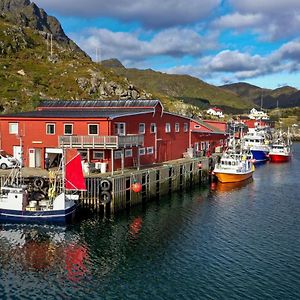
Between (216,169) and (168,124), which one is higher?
(168,124)

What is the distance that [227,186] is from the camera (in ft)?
213

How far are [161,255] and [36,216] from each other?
1328 cm

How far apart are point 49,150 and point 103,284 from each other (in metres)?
28.4

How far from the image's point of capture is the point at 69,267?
30.3 m

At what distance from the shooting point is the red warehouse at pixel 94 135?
49.8 m

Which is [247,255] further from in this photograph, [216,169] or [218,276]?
[216,169]

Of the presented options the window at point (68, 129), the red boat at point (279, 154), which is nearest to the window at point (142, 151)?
the window at point (68, 129)

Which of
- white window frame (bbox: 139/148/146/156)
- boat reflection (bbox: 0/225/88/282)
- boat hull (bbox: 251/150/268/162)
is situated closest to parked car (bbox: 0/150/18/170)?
boat reflection (bbox: 0/225/88/282)

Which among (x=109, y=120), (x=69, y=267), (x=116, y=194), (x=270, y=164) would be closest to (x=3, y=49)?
(x=270, y=164)

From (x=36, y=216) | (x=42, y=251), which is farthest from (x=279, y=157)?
(x=42, y=251)

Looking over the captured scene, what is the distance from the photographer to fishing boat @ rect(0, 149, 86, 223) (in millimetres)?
40031

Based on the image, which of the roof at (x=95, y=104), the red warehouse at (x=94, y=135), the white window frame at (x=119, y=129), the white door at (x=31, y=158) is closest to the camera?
the red warehouse at (x=94, y=135)

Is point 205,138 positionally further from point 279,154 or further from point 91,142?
point 91,142

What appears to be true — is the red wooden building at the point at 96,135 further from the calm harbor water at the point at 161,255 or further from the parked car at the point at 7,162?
the calm harbor water at the point at 161,255
